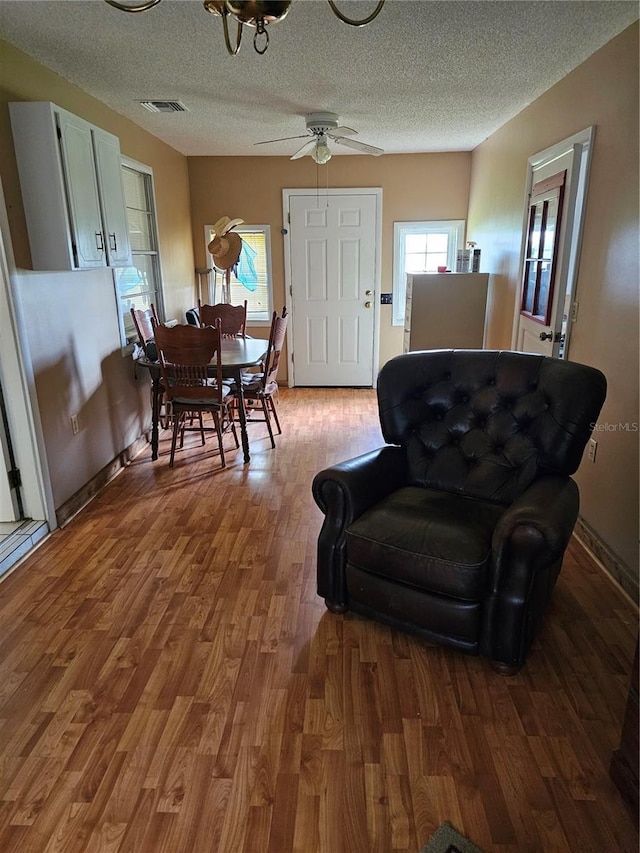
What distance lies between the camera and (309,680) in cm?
185

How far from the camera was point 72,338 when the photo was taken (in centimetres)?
312

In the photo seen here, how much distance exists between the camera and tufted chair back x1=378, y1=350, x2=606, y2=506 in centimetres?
205

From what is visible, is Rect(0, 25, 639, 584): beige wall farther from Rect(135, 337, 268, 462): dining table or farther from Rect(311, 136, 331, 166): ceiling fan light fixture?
Rect(311, 136, 331, 166): ceiling fan light fixture

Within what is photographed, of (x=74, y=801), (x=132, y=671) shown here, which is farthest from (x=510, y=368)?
(x=74, y=801)

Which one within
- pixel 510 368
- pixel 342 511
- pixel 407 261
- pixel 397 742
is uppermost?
pixel 407 261

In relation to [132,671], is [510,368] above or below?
above

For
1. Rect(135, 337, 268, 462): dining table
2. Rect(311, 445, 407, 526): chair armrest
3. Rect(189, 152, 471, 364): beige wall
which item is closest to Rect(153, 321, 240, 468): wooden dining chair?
Rect(135, 337, 268, 462): dining table

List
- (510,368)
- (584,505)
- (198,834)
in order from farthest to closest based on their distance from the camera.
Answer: (584,505), (510,368), (198,834)

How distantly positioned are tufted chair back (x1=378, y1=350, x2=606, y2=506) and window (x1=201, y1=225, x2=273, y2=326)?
12.2ft

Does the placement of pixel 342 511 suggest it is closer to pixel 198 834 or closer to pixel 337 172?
pixel 198 834

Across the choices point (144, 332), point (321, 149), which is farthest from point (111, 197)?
point (321, 149)

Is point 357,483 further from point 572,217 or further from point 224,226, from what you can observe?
point 224,226

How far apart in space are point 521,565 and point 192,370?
2559mm

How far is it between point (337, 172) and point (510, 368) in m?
4.06
